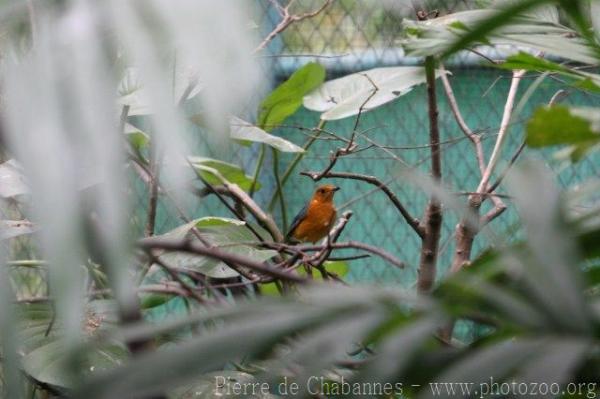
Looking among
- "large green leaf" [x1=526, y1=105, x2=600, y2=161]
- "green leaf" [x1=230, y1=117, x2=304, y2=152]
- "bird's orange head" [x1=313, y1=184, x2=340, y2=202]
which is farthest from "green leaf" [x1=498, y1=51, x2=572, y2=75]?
"bird's orange head" [x1=313, y1=184, x2=340, y2=202]

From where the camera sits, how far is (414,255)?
3.14 metres

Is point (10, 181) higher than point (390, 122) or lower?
higher

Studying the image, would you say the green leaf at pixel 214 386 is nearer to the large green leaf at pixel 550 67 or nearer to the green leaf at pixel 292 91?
the large green leaf at pixel 550 67

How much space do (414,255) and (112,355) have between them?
198 cm

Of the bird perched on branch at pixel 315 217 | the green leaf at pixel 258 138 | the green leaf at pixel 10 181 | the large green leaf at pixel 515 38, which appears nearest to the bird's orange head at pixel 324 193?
the bird perched on branch at pixel 315 217

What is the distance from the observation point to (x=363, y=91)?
197 cm

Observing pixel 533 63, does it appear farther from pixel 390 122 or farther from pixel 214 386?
pixel 390 122

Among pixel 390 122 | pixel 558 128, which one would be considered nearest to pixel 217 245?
pixel 558 128

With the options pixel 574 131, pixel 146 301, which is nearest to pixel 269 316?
pixel 574 131

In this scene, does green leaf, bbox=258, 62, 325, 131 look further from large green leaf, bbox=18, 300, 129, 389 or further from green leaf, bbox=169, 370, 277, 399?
green leaf, bbox=169, 370, 277, 399

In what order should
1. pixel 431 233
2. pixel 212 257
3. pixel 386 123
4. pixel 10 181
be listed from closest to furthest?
pixel 212 257 → pixel 10 181 → pixel 431 233 → pixel 386 123

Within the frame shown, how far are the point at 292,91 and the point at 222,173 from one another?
0.25 metres

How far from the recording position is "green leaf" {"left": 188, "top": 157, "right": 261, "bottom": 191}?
181cm

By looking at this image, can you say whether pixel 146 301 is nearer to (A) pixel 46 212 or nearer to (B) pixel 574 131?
(B) pixel 574 131
